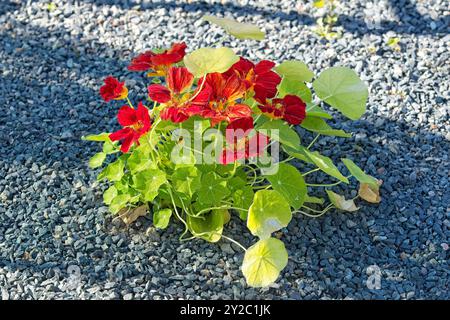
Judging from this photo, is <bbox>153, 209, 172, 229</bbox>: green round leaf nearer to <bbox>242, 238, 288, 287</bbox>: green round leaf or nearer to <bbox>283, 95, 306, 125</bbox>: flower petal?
<bbox>242, 238, 288, 287</bbox>: green round leaf

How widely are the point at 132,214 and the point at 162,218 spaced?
0.14m

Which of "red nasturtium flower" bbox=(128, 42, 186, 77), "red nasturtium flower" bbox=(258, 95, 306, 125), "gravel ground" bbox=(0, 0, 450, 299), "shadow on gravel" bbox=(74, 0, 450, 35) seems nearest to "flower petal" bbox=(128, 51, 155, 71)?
"red nasturtium flower" bbox=(128, 42, 186, 77)

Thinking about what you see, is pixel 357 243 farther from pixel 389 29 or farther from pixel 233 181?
pixel 389 29

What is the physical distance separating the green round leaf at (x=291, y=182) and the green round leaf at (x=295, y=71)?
0.33 m

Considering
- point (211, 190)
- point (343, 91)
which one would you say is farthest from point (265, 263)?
point (343, 91)

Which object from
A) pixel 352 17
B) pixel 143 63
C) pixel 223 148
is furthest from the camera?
pixel 352 17

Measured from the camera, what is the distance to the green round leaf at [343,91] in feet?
7.59

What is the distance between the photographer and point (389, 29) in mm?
3252

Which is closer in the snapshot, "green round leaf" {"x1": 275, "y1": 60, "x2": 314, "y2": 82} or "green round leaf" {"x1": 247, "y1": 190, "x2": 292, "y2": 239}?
"green round leaf" {"x1": 247, "y1": 190, "x2": 292, "y2": 239}

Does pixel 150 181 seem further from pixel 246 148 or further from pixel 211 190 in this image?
pixel 246 148

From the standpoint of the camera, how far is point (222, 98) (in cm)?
210

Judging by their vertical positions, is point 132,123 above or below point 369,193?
above

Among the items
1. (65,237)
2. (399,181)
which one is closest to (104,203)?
(65,237)

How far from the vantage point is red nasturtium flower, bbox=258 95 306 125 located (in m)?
2.14
